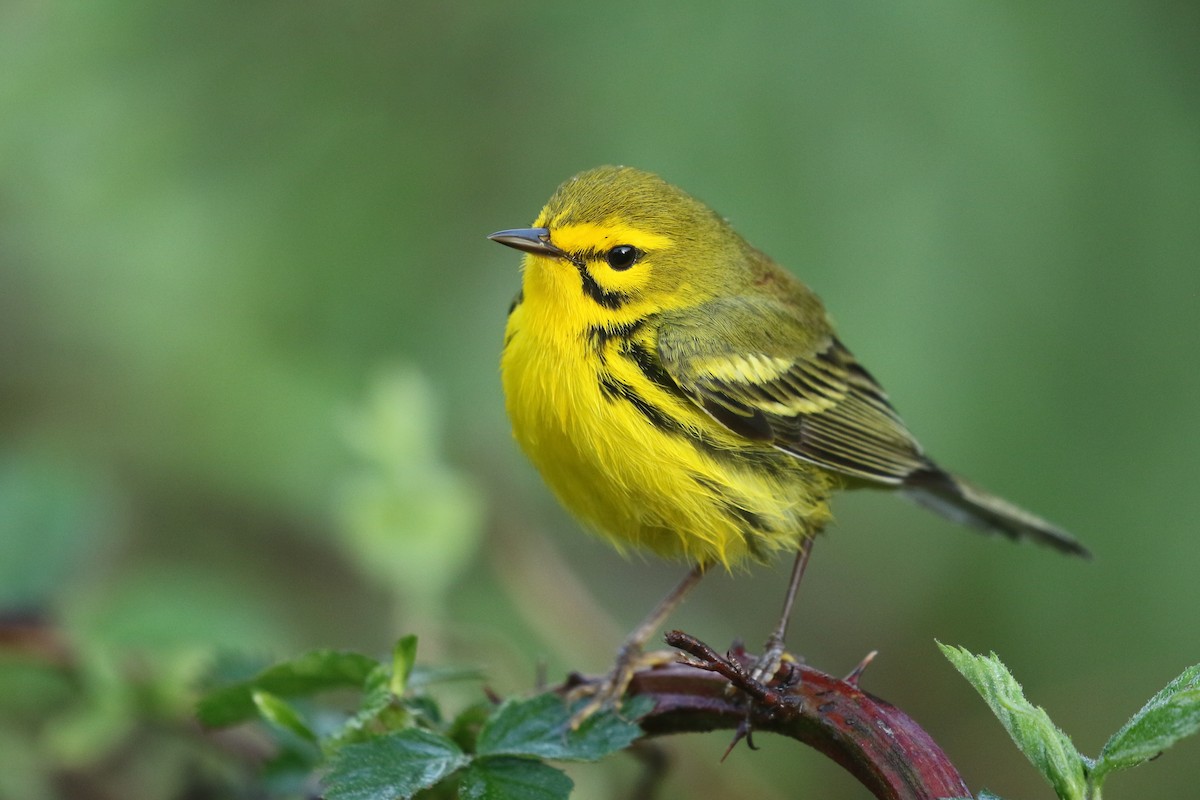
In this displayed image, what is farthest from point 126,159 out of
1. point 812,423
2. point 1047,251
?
point 1047,251

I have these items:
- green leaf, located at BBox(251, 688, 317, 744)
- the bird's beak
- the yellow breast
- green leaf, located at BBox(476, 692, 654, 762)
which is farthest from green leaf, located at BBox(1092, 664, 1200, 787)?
the bird's beak

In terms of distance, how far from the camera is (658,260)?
3.20 m

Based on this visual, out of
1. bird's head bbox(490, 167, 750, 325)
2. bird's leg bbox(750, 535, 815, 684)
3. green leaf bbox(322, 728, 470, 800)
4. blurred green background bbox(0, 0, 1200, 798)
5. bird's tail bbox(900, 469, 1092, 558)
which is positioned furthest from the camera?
blurred green background bbox(0, 0, 1200, 798)

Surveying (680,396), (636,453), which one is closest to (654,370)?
(680,396)

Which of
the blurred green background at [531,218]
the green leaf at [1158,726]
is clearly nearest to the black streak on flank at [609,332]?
the blurred green background at [531,218]

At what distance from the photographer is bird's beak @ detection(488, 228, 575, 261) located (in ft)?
9.91

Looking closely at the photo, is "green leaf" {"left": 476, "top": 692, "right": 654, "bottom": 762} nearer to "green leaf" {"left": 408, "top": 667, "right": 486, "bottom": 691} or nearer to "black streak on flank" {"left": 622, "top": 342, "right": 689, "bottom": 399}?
"green leaf" {"left": 408, "top": 667, "right": 486, "bottom": 691}

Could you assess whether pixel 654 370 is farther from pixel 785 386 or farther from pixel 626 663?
pixel 626 663

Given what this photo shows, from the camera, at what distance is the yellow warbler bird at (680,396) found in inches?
110

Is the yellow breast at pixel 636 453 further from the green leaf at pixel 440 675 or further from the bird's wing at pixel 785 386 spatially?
the green leaf at pixel 440 675

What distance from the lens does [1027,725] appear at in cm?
138

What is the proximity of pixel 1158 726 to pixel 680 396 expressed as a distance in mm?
1737

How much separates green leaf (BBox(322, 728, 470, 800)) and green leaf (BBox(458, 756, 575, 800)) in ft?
0.09

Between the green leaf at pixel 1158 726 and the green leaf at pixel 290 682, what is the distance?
3.13ft
